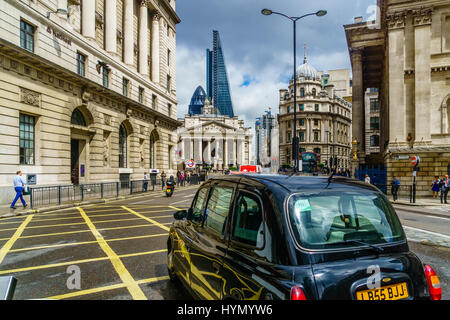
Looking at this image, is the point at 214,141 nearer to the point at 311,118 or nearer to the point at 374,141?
the point at 311,118

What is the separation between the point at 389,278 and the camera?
229cm

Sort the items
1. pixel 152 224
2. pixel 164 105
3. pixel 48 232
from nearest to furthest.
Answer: pixel 48 232, pixel 152 224, pixel 164 105

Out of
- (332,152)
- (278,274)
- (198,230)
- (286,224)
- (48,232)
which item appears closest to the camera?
(278,274)

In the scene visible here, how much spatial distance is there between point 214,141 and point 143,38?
309 ft

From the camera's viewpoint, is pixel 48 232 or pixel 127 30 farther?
pixel 127 30

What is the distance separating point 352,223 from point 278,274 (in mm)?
933

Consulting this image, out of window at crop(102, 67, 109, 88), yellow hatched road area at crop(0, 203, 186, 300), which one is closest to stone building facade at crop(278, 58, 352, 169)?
window at crop(102, 67, 109, 88)

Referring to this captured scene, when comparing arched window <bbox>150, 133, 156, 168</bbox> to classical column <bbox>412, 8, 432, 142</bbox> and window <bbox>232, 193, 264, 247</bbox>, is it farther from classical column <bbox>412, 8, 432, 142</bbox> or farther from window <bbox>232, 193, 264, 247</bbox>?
window <bbox>232, 193, 264, 247</bbox>

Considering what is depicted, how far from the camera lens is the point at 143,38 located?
32562 millimetres

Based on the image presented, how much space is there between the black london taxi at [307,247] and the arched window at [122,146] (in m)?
26.9

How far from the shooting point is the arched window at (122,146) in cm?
2830

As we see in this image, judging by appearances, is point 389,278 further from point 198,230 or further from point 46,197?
point 46,197

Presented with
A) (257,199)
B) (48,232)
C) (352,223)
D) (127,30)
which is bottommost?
(48,232)
